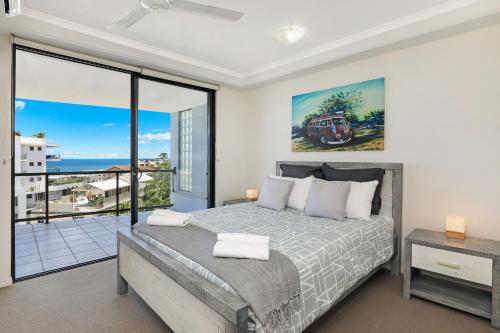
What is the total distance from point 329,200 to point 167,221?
1.60 meters

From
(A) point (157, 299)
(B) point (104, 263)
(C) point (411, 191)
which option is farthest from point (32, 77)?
(C) point (411, 191)

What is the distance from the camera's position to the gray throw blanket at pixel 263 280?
132 cm

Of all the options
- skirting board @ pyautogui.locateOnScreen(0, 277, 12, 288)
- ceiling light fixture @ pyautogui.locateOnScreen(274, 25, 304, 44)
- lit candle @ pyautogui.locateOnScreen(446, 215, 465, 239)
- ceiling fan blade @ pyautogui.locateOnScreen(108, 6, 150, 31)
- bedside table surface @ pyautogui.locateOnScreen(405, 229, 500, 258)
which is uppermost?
ceiling light fixture @ pyautogui.locateOnScreen(274, 25, 304, 44)

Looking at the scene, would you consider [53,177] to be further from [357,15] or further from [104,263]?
[357,15]

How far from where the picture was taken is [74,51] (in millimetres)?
2869

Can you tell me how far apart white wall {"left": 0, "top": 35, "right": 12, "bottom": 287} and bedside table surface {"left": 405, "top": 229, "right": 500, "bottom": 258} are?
3.86 m

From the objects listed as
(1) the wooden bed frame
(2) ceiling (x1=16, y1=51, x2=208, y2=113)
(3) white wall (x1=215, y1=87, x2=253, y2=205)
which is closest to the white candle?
(1) the wooden bed frame

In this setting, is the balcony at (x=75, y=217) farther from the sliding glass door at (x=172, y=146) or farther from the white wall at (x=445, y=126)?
the white wall at (x=445, y=126)

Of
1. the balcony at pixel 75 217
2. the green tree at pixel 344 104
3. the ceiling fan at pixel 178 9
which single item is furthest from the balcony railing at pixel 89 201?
the green tree at pixel 344 104

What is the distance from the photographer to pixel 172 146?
4.00 metres

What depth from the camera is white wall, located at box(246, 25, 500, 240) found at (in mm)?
2355

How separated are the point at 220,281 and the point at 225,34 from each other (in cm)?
256

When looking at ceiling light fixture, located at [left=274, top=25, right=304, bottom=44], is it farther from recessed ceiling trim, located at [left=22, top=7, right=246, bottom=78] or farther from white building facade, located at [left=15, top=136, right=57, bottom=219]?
white building facade, located at [left=15, top=136, right=57, bottom=219]

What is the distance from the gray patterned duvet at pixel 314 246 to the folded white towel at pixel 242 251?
0.15 m
